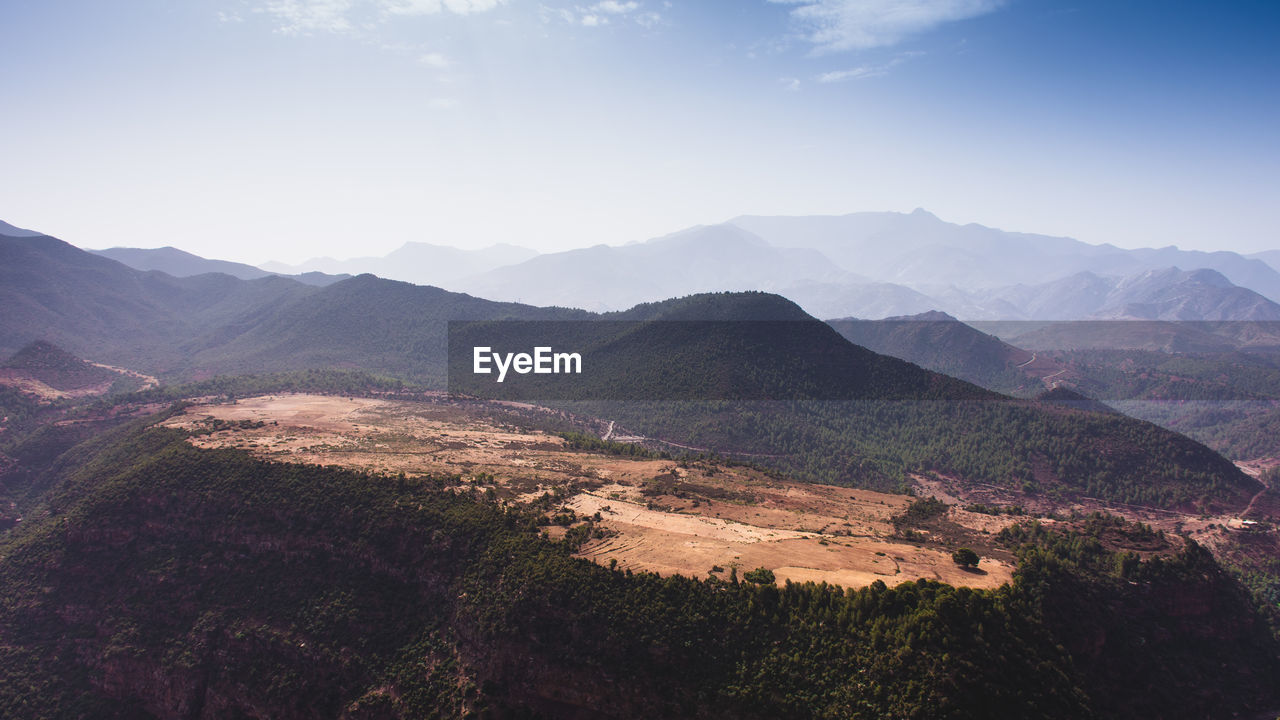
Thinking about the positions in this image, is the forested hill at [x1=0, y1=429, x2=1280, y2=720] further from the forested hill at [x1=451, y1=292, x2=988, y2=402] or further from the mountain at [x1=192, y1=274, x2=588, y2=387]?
the mountain at [x1=192, y1=274, x2=588, y2=387]

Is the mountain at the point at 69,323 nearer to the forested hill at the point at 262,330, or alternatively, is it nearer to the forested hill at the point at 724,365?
the forested hill at the point at 262,330

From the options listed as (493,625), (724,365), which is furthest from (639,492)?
(724,365)

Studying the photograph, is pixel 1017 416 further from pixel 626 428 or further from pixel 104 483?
pixel 104 483

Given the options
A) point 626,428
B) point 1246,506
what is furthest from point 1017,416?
point 626,428

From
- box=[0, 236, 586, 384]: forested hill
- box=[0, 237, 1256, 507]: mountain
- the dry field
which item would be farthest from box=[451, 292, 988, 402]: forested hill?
the dry field

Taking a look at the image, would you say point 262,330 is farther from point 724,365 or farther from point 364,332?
point 724,365
